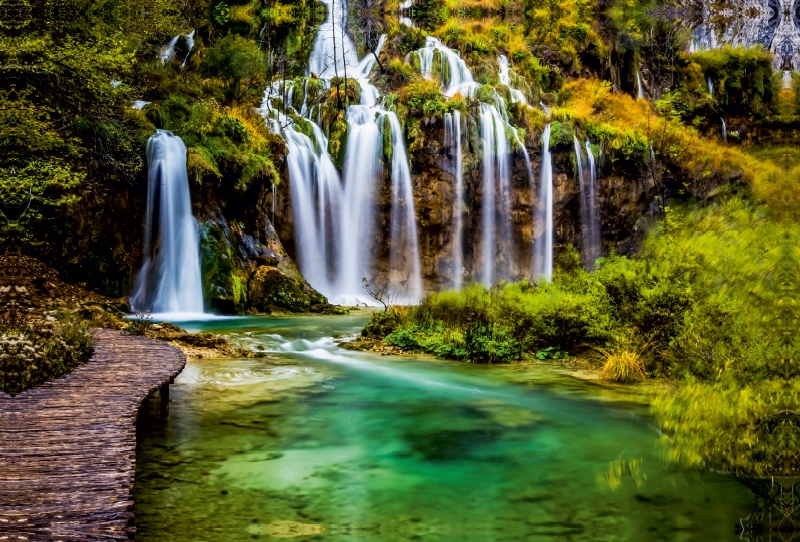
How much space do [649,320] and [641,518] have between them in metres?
6.57

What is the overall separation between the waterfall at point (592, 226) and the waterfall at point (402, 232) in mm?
8022

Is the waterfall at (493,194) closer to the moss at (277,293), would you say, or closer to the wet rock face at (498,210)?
the wet rock face at (498,210)

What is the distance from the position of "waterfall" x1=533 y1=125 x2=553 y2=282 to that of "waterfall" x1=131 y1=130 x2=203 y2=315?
48.4ft

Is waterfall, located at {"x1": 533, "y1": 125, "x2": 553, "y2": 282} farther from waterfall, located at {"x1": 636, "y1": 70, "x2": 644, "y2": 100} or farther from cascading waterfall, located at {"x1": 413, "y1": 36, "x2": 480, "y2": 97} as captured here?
waterfall, located at {"x1": 636, "y1": 70, "x2": 644, "y2": 100}

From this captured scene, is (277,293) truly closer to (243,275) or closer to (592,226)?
(243,275)

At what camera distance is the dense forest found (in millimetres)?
6781

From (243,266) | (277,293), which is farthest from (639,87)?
(243,266)

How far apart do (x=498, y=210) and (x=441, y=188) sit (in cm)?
287

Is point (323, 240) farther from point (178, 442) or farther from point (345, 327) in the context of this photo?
point (178, 442)

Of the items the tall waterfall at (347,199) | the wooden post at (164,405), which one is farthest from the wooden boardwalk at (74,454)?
the tall waterfall at (347,199)

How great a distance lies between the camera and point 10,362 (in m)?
6.57

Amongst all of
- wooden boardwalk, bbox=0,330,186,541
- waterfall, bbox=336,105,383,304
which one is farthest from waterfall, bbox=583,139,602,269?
wooden boardwalk, bbox=0,330,186,541

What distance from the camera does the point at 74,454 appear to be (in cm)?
440

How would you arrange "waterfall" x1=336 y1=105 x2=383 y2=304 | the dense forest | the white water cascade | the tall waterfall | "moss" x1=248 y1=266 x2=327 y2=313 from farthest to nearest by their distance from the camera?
the white water cascade
"waterfall" x1=336 y1=105 x2=383 y2=304
the tall waterfall
"moss" x1=248 y1=266 x2=327 y2=313
the dense forest
